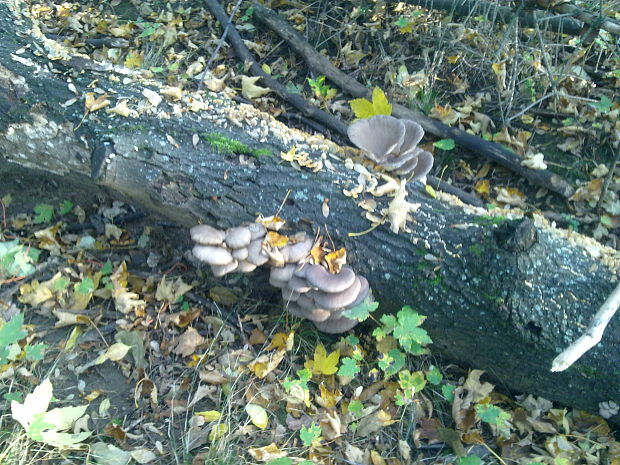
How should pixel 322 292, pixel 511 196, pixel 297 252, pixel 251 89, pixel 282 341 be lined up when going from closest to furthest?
pixel 322 292 → pixel 297 252 → pixel 282 341 → pixel 511 196 → pixel 251 89

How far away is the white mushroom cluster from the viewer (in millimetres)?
2986

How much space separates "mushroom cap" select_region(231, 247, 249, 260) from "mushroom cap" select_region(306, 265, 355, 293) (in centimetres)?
39

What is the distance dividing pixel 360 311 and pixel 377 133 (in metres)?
1.29

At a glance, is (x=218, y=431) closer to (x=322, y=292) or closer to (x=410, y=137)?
(x=322, y=292)

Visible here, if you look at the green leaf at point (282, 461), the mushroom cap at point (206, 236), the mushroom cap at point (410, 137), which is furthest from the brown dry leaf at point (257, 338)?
the mushroom cap at point (410, 137)

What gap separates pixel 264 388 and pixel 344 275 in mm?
906

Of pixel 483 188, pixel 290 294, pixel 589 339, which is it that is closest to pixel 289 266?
pixel 290 294

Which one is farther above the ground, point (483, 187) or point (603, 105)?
point (603, 105)

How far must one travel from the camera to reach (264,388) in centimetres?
325

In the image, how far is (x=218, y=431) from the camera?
2.96 metres

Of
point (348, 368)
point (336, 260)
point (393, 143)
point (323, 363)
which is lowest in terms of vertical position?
point (323, 363)

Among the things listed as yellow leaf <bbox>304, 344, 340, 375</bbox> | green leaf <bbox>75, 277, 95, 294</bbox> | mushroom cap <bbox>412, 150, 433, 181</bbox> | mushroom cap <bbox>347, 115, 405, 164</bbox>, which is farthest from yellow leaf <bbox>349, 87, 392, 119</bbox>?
green leaf <bbox>75, 277, 95, 294</bbox>

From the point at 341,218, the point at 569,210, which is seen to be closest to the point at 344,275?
the point at 341,218

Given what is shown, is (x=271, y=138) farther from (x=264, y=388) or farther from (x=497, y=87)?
(x=497, y=87)
